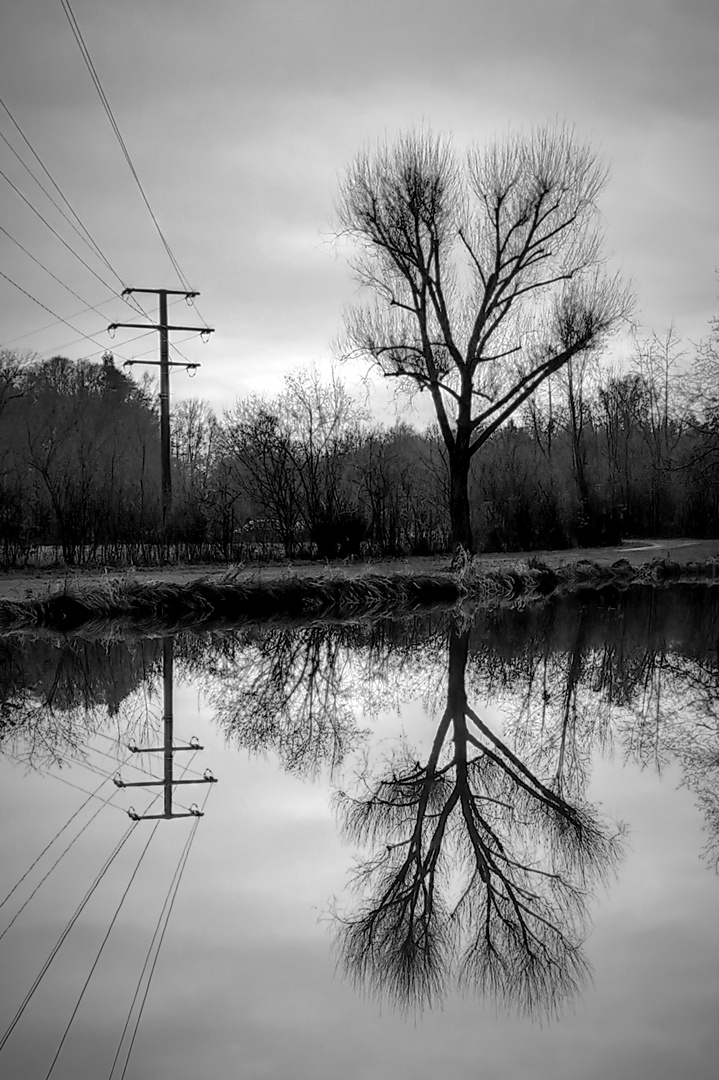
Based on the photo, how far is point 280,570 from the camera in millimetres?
17219

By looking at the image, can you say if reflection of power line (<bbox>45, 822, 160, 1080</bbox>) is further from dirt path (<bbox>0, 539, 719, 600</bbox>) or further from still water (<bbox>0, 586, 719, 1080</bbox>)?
dirt path (<bbox>0, 539, 719, 600</bbox>)

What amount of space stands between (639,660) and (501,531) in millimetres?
15956

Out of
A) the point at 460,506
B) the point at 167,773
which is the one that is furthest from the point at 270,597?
the point at 167,773

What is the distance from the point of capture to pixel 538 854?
3.97m

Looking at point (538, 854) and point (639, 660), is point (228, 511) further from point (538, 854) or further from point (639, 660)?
point (538, 854)

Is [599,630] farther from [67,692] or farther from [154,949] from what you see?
[154,949]

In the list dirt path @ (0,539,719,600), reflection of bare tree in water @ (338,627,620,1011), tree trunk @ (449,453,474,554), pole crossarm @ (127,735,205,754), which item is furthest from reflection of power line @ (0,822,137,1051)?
tree trunk @ (449,453,474,554)

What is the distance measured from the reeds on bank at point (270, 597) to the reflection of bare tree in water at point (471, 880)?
6814mm

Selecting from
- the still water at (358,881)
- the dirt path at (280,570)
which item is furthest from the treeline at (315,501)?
the still water at (358,881)

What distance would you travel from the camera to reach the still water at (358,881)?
102 inches

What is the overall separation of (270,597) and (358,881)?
1010cm

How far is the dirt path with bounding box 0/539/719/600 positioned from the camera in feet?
44.5

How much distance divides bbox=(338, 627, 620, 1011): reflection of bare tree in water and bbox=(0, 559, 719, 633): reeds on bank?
22.4ft

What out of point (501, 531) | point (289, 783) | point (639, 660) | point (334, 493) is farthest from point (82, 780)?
point (501, 531)
